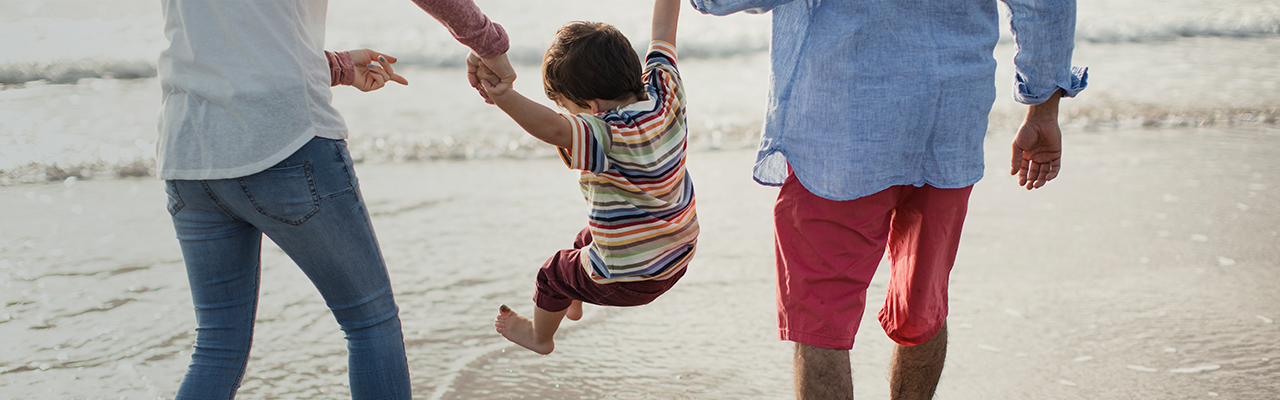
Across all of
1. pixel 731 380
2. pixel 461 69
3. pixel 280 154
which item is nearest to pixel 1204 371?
pixel 731 380

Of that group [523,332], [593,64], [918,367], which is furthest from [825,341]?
[523,332]

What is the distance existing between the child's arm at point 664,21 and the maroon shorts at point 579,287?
507mm

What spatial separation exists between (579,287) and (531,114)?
2.05ft

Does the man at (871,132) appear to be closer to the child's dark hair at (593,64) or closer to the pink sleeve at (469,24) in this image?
the child's dark hair at (593,64)

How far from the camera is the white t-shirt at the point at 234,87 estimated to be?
161 centimetres

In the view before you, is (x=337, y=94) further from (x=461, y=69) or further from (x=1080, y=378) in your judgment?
(x=1080, y=378)

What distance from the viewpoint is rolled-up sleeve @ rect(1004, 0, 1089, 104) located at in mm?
1840

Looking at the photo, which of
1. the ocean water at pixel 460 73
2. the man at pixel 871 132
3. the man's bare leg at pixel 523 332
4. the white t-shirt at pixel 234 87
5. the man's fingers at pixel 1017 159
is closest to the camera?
the white t-shirt at pixel 234 87

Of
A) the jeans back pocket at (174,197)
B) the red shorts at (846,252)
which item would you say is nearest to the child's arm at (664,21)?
the red shorts at (846,252)

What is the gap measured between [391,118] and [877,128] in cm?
609

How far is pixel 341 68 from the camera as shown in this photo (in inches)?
77.4

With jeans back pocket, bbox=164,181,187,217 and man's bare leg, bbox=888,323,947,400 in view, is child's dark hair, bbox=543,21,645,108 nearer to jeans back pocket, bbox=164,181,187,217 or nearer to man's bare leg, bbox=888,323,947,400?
jeans back pocket, bbox=164,181,187,217

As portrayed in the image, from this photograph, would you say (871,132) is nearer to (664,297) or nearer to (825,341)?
(825,341)

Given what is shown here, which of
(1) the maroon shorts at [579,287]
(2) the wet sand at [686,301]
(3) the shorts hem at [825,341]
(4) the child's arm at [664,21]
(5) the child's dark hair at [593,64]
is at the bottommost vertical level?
(2) the wet sand at [686,301]
